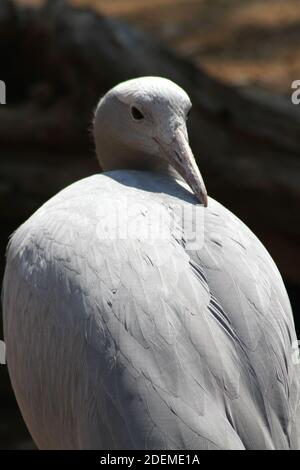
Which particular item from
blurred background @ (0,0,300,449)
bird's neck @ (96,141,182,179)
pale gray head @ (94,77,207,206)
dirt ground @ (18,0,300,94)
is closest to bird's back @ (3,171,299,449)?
pale gray head @ (94,77,207,206)

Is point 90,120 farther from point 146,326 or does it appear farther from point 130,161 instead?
point 146,326

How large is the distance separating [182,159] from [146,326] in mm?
796

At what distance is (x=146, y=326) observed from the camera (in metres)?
3.03

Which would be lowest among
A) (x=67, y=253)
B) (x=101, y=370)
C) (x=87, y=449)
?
(x=87, y=449)

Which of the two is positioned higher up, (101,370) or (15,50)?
(15,50)

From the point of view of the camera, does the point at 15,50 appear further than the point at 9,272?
Yes

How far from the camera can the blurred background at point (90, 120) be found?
547 centimetres

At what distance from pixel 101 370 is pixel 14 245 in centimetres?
61

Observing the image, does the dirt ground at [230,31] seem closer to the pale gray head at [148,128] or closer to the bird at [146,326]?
the pale gray head at [148,128]

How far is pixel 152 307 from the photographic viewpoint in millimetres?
3066

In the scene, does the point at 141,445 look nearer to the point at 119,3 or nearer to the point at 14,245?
the point at 14,245

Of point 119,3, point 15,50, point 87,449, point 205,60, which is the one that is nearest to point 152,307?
point 87,449

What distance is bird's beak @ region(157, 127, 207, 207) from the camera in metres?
3.60

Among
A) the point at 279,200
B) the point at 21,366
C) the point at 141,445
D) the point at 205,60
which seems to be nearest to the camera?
the point at 141,445
